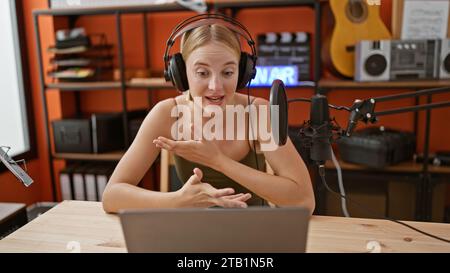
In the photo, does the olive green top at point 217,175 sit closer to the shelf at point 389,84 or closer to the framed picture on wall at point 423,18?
the shelf at point 389,84

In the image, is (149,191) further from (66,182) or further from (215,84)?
(66,182)

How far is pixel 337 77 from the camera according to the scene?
261cm

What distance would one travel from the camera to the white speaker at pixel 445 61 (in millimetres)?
2303

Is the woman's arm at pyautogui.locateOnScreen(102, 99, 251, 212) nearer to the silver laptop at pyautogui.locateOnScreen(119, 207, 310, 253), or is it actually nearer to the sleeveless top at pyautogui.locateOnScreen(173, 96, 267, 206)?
the sleeveless top at pyautogui.locateOnScreen(173, 96, 267, 206)

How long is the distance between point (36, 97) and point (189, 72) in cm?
224

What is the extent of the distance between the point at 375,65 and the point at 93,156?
73.1 inches

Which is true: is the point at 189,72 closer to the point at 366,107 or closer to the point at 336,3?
the point at 366,107

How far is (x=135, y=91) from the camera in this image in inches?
123

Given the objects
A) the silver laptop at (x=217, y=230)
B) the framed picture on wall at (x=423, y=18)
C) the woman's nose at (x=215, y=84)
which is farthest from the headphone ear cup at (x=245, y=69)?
the framed picture on wall at (x=423, y=18)

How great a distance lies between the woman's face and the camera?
4.00 feet

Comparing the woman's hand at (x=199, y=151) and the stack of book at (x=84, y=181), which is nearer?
the woman's hand at (x=199, y=151)

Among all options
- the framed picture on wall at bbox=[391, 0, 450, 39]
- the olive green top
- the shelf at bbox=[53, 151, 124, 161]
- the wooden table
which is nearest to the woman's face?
the olive green top

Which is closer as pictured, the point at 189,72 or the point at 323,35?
the point at 189,72

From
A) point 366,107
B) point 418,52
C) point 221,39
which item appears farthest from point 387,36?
point 366,107
